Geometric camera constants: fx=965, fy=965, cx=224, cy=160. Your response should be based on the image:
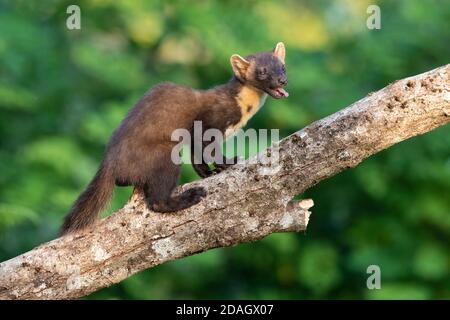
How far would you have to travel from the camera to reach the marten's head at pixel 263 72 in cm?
812

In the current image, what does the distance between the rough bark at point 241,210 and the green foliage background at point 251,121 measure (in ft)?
16.2

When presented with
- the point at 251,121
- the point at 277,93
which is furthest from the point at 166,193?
the point at 251,121

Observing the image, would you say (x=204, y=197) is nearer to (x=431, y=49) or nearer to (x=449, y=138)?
(x=449, y=138)

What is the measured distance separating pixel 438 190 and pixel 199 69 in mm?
3920

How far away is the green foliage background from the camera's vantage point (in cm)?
1285

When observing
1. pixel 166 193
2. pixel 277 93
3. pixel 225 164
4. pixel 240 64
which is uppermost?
pixel 240 64

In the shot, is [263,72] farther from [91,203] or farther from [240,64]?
Answer: [91,203]

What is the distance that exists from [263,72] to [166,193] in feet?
5.01

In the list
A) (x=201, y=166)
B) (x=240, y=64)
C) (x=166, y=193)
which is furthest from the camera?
(x=240, y=64)

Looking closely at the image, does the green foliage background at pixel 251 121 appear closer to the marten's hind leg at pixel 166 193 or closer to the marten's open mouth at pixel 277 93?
the marten's open mouth at pixel 277 93

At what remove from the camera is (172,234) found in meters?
7.19

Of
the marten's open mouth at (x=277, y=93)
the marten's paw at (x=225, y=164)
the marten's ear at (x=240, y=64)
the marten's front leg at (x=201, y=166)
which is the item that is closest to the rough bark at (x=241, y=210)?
the marten's paw at (x=225, y=164)

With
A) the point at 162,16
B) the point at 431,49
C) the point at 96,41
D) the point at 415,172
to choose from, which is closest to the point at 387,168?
the point at 415,172

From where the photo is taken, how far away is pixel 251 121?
1330 cm
